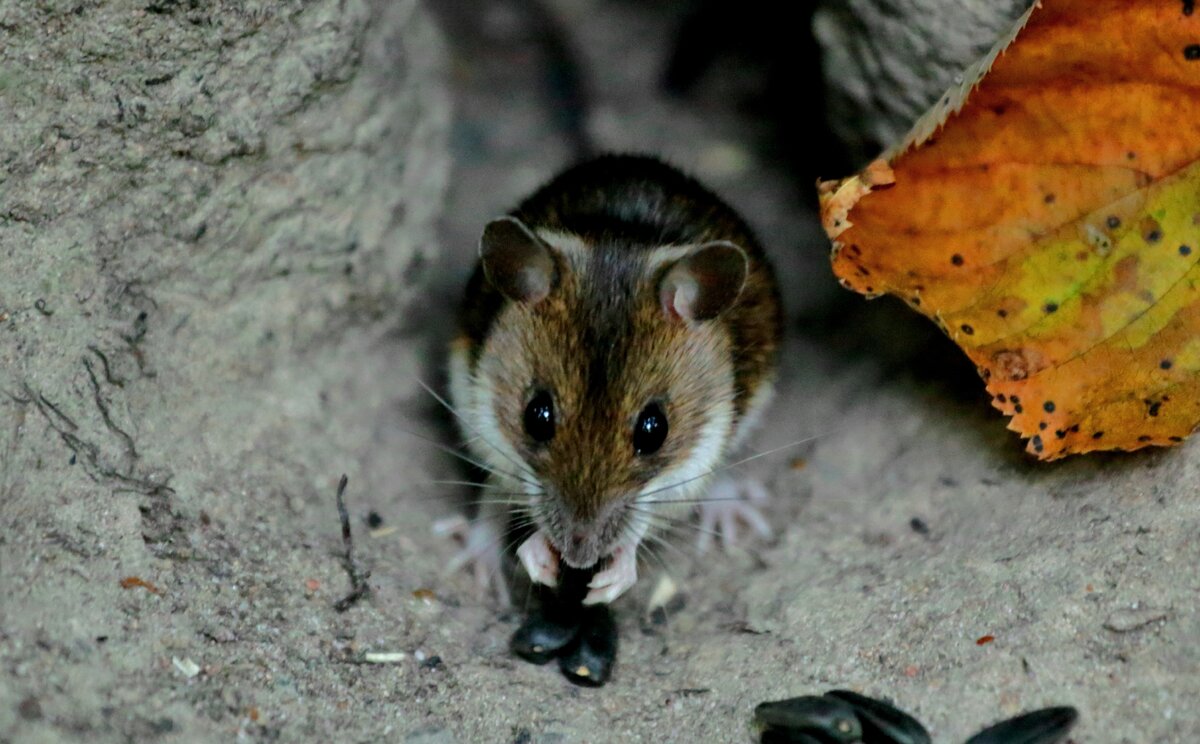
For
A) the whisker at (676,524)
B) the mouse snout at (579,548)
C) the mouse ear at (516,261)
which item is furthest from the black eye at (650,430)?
the mouse ear at (516,261)

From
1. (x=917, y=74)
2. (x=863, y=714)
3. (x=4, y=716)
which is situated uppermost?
(x=917, y=74)

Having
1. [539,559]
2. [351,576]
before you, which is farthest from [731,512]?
[351,576]

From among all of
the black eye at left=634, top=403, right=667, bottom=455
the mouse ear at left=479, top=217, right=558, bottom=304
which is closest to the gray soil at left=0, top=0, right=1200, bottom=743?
the black eye at left=634, top=403, right=667, bottom=455

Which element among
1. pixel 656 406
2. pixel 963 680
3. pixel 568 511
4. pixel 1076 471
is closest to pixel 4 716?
pixel 568 511

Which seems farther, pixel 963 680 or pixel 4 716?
pixel 963 680

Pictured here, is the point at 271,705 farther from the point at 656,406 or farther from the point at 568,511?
the point at 656,406

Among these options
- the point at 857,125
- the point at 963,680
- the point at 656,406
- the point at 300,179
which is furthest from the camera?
the point at 857,125

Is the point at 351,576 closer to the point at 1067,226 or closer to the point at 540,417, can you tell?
the point at 540,417
